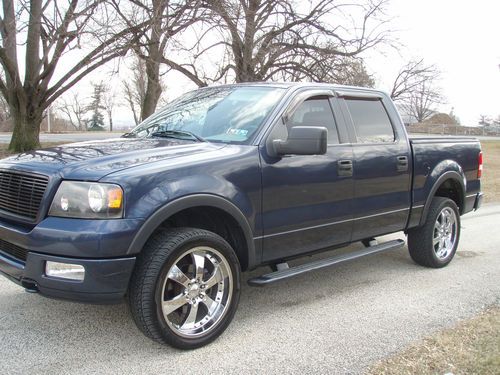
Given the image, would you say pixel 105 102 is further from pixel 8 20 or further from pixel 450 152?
pixel 450 152

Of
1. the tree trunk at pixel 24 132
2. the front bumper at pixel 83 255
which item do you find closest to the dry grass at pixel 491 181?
the front bumper at pixel 83 255

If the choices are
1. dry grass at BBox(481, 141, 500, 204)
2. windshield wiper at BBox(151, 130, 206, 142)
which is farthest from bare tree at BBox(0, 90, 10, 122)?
windshield wiper at BBox(151, 130, 206, 142)

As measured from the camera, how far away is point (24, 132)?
56.4 ft

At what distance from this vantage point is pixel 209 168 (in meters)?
3.59

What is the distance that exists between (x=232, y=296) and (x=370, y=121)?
7.94 feet

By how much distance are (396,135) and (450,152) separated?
94 centimetres

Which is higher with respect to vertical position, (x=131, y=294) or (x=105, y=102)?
(x=105, y=102)

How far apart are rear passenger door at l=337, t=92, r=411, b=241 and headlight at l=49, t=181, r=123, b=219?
2294 mm

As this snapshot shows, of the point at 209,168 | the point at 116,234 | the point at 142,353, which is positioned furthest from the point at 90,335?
Result: the point at 209,168

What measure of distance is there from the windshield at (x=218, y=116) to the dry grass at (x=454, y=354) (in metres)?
1.97

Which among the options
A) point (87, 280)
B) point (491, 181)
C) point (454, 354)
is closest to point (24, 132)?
point (491, 181)

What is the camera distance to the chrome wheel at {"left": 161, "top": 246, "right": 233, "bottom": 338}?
347 cm

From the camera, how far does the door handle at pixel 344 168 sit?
444 cm

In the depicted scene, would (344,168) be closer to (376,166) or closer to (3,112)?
(376,166)
